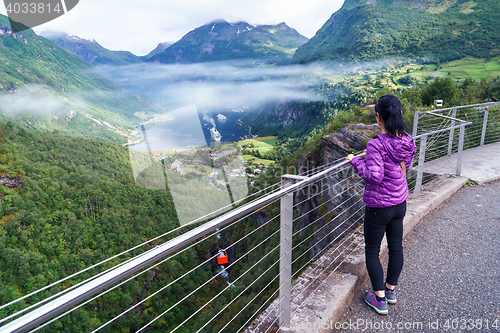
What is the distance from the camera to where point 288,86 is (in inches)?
6565

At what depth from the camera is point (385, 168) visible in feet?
7.15

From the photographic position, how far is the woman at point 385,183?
2111 mm

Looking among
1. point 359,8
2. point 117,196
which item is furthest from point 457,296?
point 359,8

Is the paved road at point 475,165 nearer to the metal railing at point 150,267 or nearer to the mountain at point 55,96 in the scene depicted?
the metal railing at point 150,267

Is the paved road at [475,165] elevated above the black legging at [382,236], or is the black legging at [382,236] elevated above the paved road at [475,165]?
the black legging at [382,236]

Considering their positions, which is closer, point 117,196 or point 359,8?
point 117,196

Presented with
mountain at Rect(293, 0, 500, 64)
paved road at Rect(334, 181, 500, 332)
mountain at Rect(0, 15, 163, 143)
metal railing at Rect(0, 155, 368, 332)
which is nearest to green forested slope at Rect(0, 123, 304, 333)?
mountain at Rect(0, 15, 163, 143)

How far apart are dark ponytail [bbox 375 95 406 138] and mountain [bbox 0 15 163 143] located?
125 metres

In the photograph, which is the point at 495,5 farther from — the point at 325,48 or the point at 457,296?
the point at 457,296

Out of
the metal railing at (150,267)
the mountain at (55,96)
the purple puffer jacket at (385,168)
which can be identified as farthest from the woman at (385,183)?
the mountain at (55,96)

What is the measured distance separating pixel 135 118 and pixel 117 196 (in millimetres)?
89382

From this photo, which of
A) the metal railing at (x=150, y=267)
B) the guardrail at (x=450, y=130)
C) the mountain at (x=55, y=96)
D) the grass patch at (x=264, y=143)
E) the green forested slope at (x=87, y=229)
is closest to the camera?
the metal railing at (x=150, y=267)

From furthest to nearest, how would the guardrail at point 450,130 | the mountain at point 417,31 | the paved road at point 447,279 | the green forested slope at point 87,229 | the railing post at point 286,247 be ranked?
1. the mountain at point 417,31
2. the green forested slope at point 87,229
3. the guardrail at point 450,130
4. the paved road at point 447,279
5. the railing post at point 286,247

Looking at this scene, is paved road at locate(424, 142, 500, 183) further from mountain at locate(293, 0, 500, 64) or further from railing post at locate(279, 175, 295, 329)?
mountain at locate(293, 0, 500, 64)
